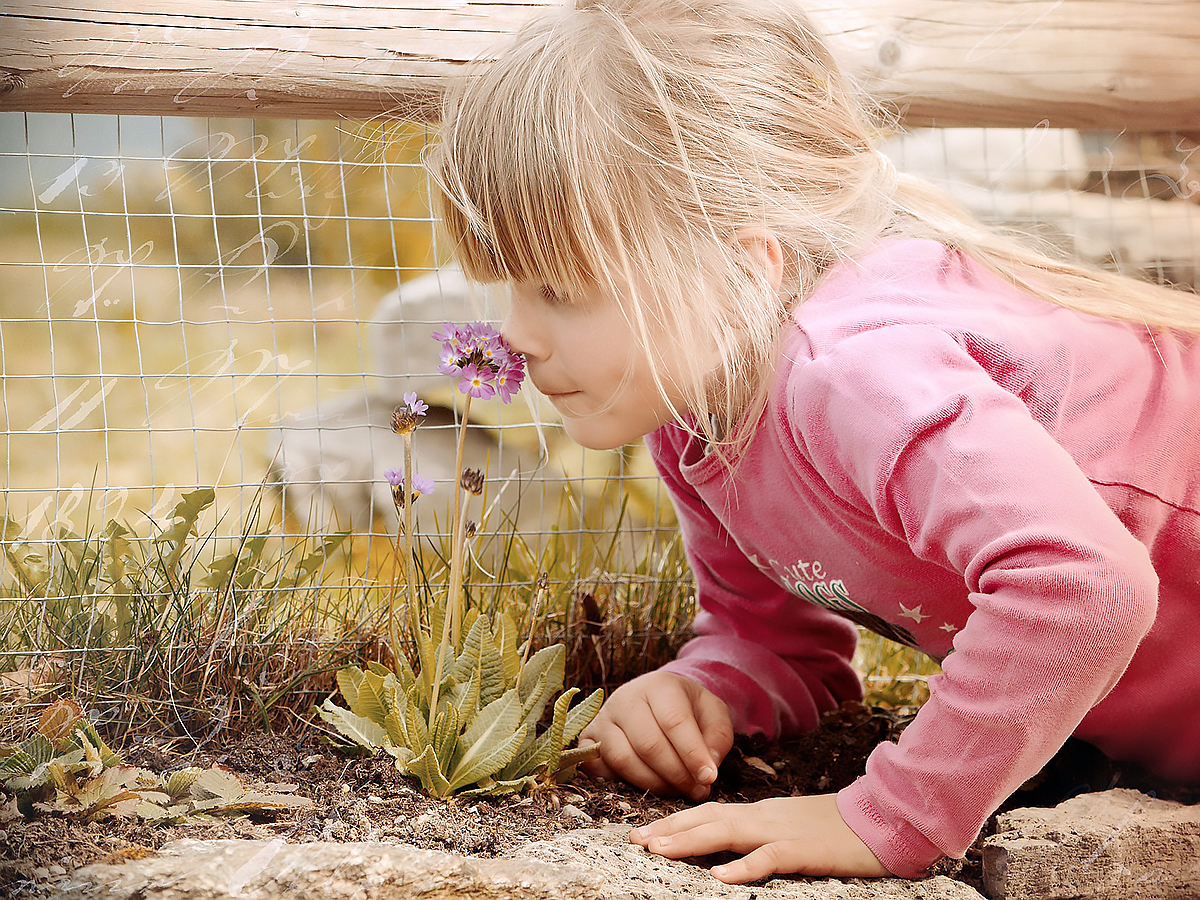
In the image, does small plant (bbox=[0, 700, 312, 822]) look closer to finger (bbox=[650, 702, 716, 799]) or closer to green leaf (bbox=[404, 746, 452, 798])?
green leaf (bbox=[404, 746, 452, 798])

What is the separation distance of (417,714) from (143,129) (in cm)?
65

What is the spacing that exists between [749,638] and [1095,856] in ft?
1.64

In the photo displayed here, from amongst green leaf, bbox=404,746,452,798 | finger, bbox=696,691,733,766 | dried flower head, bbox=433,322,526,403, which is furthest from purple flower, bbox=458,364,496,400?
finger, bbox=696,691,733,766

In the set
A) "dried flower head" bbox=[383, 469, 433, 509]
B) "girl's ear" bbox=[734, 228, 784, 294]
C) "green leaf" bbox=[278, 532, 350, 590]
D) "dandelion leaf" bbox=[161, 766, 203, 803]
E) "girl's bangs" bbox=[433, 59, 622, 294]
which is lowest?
"dandelion leaf" bbox=[161, 766, 203, 803]

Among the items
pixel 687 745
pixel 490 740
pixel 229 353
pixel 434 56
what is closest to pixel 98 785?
pixel 490 740

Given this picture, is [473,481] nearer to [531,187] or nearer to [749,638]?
[531,187]

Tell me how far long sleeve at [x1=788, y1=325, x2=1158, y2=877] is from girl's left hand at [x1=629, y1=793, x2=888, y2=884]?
18mm

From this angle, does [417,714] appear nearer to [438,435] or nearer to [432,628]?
[432,628]

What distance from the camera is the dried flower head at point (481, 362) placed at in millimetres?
938

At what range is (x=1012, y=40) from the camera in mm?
1229

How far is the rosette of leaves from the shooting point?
935 millimetres

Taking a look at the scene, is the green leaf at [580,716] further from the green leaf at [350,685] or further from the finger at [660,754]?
the green leaf at [350,685]

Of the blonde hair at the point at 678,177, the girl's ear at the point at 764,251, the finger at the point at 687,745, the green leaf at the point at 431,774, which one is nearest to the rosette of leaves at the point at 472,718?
the green leaf at the point at 431,774

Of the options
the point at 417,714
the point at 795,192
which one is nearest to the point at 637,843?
the point at 417,714
